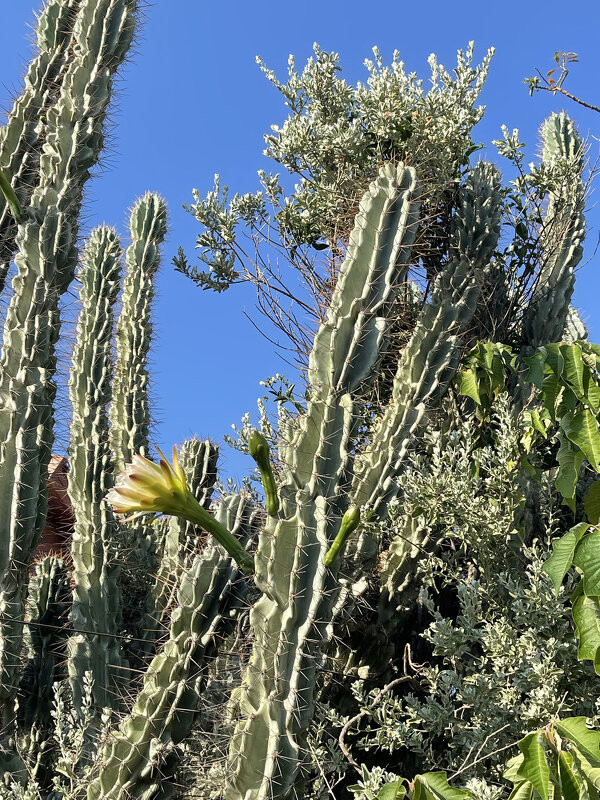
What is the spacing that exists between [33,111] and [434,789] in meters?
4.01

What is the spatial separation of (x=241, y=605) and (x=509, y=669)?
0.97 metres

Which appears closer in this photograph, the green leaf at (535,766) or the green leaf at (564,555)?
the green leaf at (535,766)

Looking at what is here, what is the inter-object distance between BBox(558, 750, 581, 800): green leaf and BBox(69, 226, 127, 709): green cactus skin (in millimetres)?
1928

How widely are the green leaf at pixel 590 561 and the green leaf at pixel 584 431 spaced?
1.42 ft

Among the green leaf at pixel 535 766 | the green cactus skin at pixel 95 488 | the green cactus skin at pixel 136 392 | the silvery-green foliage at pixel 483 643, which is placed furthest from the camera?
the green cactus skin at pixel 136 392

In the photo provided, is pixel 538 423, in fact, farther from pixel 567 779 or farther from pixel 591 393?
pixel 567 779

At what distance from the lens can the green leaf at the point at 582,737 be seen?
6.98 feet

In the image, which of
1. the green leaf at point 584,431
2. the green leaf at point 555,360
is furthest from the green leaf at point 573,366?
the green leaf at point 584,431

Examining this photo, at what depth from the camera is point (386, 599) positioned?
12.2 feet

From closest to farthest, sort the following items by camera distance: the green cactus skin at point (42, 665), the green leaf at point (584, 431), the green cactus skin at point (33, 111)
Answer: the green leaf at point (584, 431)
the green cactus skin at point (42, 665)
the green cactus skin at point (33, 111)

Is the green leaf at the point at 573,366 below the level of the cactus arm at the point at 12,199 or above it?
below

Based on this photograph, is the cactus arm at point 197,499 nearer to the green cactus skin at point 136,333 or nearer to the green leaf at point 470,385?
the green cactus skin at point 136,333

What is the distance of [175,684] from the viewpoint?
9.28ft

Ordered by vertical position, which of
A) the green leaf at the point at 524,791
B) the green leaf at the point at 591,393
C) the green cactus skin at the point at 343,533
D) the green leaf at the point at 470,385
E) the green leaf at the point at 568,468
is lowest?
the green leaf at the point at 524,791
